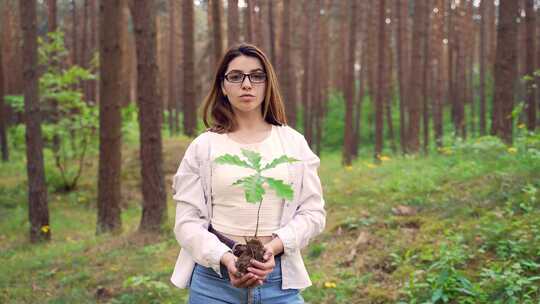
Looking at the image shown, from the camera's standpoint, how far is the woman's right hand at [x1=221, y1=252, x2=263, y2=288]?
229 centimetres

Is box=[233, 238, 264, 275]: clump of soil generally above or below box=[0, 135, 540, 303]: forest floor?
above

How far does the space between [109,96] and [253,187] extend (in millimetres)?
7216

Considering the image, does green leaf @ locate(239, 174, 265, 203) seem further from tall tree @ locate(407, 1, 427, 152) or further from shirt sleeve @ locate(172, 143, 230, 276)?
tall tree @ locate(407, 1, 427, 152)

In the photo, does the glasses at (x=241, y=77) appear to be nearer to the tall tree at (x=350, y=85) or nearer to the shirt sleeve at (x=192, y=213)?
the shirt sleeve at (x=192, y=213)

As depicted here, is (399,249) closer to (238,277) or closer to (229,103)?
(229,103)

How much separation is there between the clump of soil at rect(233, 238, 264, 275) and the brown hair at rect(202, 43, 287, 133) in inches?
26.2

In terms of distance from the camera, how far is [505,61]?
910 cm

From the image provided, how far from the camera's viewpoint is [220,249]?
2410mm

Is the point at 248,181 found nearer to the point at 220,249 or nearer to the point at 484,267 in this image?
the point at 220,249

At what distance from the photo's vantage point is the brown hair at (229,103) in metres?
2.73

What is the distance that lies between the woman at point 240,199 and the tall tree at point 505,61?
6.95m

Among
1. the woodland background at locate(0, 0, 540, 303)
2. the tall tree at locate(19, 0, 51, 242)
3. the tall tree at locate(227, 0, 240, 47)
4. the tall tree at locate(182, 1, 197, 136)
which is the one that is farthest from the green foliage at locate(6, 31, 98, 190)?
the tall tree at locate(227, 0, 240, 47)

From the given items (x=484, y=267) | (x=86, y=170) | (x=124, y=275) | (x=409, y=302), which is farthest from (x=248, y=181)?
(x=86, y=170)

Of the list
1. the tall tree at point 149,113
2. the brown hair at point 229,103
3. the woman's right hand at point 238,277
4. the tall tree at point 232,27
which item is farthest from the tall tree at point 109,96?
the woman's right hand at point 238,277
